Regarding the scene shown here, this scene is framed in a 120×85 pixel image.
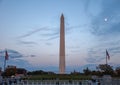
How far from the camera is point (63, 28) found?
4122 centimetres

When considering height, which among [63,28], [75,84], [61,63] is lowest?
[75,84]

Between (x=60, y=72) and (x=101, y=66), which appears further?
(x=101, y=66)

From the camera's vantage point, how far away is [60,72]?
139 ft

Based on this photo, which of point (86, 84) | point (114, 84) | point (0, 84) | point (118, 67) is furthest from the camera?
point (118, 67)

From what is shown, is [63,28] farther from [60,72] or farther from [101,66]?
[101,66]

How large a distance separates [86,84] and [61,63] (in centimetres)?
2037

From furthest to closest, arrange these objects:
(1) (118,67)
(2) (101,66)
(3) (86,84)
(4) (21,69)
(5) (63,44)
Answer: (4) (21,69) → (1) (118,67) → (2) (101,66) → (5) (63,44) → (3) (86,84)

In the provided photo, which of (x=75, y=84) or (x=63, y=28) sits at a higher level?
(x=63, y=28)

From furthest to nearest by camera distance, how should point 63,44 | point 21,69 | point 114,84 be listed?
point 21,69 < point 63,44 < point 114,84

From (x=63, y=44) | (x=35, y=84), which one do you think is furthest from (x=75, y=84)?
(x=63, y=44)

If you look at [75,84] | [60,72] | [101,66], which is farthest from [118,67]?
[75,84]

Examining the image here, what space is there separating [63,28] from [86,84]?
827 inches

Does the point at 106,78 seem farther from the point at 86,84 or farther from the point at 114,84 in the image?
the point at 86,84

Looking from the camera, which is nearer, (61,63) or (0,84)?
(0,84)
